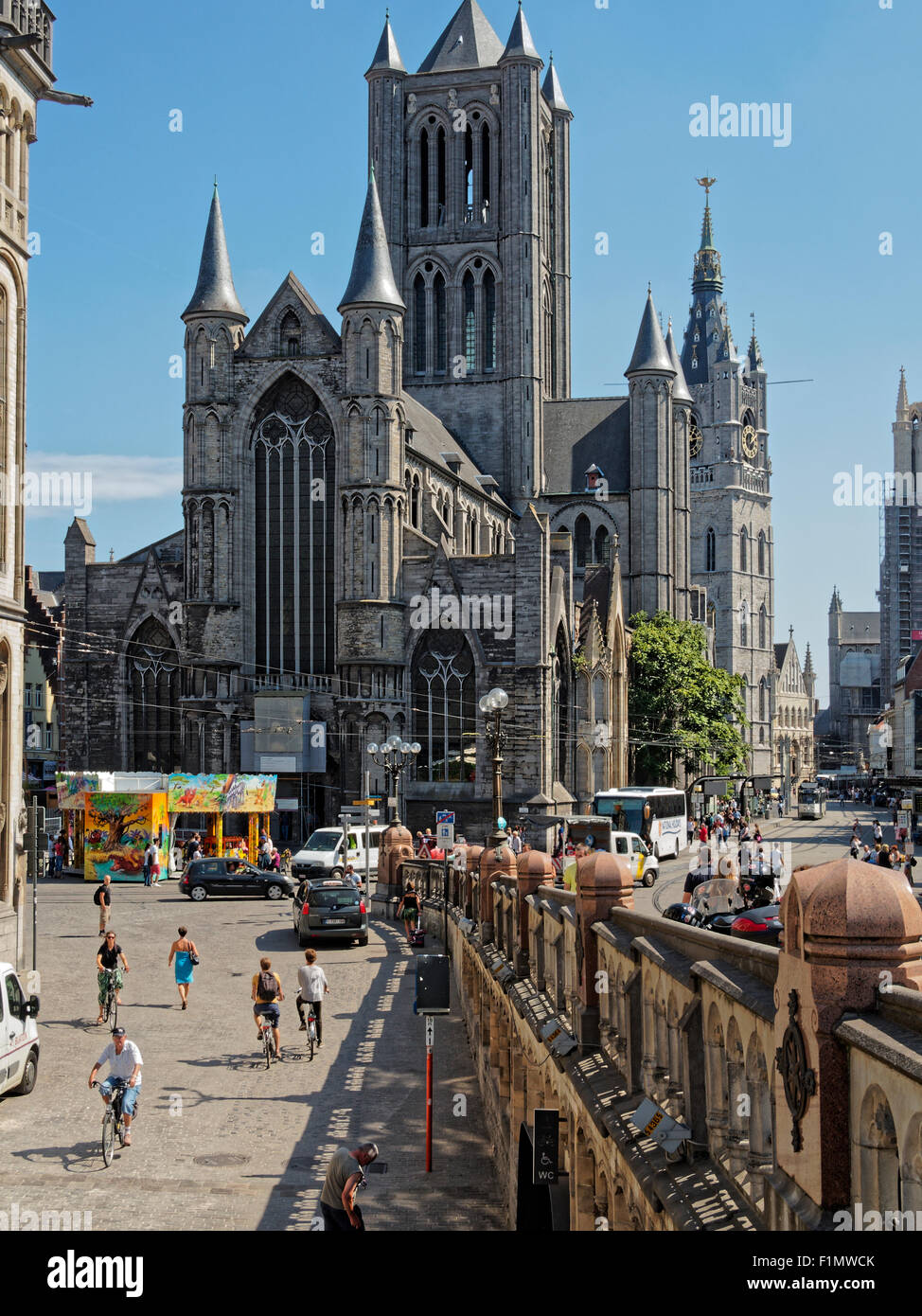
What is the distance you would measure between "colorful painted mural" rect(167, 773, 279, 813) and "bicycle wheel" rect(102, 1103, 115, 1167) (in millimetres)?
27427

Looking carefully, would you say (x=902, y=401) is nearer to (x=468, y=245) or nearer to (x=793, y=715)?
(x=793, y=715)

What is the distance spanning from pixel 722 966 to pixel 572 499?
A: 223ft

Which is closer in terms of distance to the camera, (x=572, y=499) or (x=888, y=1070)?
(x=888, y=1070)

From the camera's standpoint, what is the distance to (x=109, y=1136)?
44.6ft

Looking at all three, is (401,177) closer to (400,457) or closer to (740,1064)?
(400,457)

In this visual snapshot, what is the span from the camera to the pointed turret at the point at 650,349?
70875 millimetres

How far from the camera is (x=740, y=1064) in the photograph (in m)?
5.14

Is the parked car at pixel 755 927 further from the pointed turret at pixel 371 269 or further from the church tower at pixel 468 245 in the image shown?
the church tower at pixel 468 245

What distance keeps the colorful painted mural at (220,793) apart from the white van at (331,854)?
432cm

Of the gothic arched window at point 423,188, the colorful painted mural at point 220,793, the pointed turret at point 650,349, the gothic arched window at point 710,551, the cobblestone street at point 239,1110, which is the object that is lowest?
the cobblestone street at point 239,1110

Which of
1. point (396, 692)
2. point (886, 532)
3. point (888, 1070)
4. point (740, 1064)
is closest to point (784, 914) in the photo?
point (888, 1070)

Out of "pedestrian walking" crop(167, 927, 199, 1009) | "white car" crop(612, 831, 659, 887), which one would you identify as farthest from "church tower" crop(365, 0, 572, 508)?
"pedestrian walking" crop(167, 927, 199, 1009)

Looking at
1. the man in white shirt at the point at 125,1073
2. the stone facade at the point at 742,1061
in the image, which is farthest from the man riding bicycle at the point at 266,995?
the stone facade at the point at 742,1061

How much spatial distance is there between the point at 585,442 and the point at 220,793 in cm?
3769
